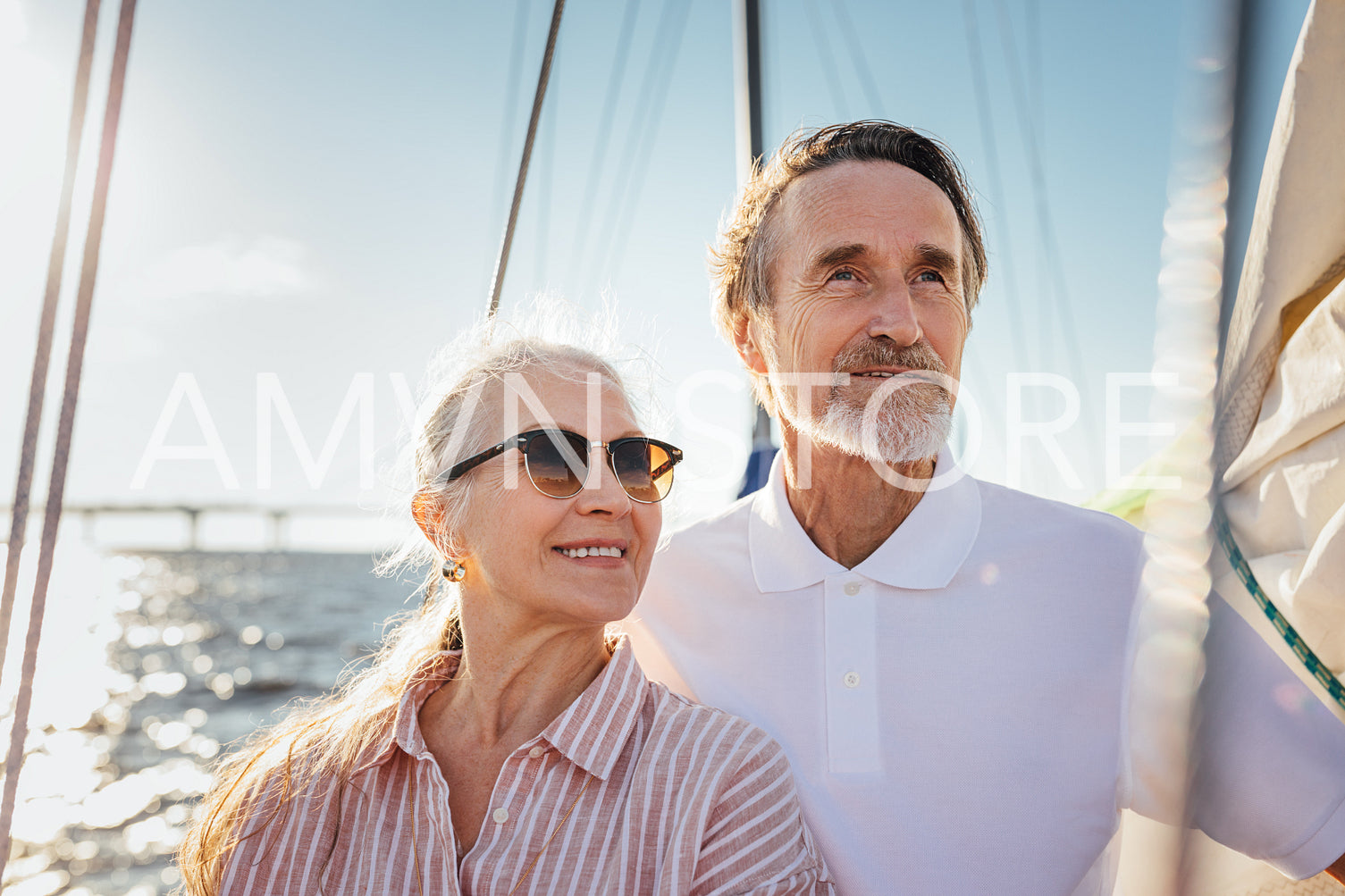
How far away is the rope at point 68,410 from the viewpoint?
1.17 m

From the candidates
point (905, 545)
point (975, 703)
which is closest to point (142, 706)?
point (905, 545)

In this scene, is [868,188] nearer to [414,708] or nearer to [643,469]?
[643,469]

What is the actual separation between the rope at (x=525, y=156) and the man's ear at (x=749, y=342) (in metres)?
0.70

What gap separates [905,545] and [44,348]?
1.59m

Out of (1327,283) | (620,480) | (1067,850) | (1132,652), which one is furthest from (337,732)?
(1327,283)

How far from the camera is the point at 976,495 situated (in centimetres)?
201

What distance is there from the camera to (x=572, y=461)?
5.54 feet

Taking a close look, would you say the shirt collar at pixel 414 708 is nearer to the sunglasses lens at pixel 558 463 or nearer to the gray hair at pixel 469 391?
the gray hair at pixel 469 391

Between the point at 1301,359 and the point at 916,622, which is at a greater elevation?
the point at 1301,359

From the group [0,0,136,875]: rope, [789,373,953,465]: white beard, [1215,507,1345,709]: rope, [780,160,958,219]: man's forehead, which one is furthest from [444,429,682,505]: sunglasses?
[1215,507,1345,709]: rope

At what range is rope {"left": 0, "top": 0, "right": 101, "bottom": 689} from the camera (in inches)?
46.7

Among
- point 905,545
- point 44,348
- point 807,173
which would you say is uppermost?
point 807,173

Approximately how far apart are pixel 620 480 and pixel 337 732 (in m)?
0.78

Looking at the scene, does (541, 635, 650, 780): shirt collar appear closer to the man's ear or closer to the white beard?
the white beard
